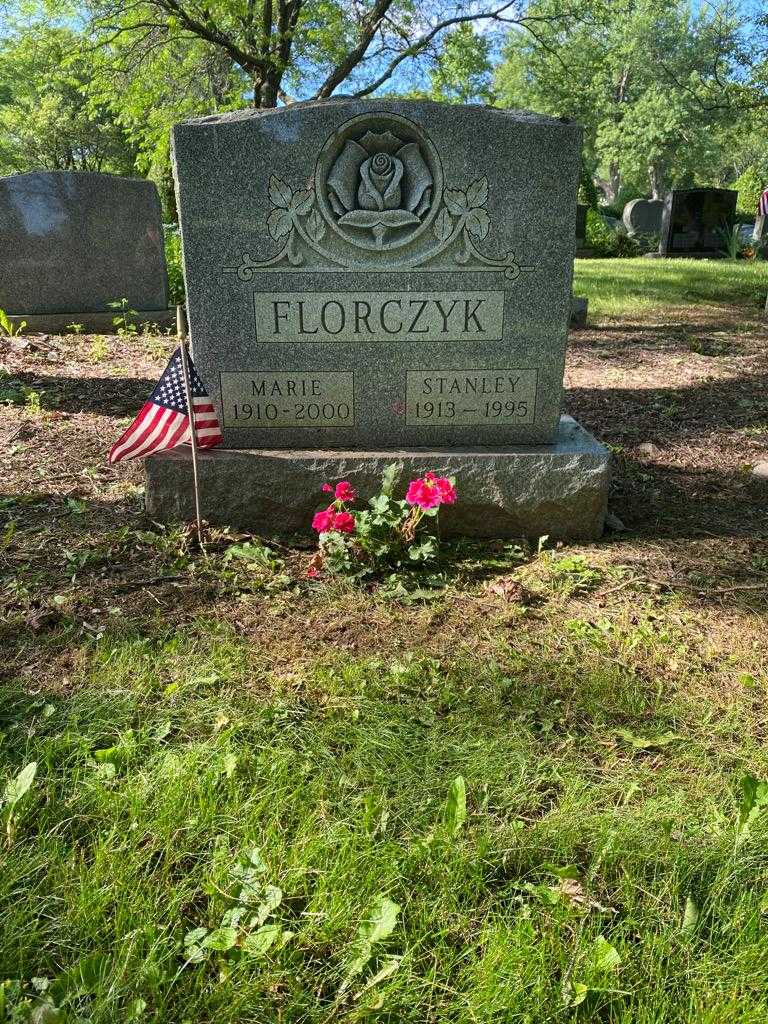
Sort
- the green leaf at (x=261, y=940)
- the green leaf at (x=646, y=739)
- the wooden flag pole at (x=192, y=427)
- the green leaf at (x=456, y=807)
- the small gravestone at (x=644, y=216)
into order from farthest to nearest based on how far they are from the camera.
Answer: the small gravestone at (x=644, y=216), the wooden flag pole at (x=192, y=427), the green leaf at (x=646, y=739), the green leaf at (x=456, y=807), the green leaf at (x=261, y=940)

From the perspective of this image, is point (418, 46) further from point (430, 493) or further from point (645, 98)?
point (645, 98)

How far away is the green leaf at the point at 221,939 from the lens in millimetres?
1559

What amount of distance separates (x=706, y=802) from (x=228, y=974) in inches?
50.0

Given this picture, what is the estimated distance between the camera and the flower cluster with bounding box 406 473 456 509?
10.4ft

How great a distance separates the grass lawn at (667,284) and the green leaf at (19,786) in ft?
30.7

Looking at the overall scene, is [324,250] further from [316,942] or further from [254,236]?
[316,942]

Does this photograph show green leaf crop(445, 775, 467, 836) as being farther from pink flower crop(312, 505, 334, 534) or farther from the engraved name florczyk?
the engraved name florczyk

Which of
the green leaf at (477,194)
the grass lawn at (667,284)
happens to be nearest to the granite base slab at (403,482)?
the green leaf at (477,194)

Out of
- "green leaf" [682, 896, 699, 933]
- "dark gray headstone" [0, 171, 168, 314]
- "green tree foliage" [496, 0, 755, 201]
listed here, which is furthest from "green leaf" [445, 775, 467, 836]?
"green tree foliage" [496, 0, 755, 201]

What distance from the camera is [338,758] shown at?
7.00ft

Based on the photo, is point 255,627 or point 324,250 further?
point 324,250

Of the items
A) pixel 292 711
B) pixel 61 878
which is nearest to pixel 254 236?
pixel 292 711

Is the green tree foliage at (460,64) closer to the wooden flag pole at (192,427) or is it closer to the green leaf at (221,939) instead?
the wooden flag pole at (192,427)

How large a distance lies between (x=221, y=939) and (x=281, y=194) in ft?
9.49
